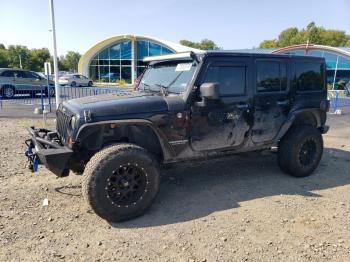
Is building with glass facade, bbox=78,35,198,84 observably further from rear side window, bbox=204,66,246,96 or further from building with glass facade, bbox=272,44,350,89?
rear side window, bbox=204,66,246,96

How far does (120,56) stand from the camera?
37750 millimetres

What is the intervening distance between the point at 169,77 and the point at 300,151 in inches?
101

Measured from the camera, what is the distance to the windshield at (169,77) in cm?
430

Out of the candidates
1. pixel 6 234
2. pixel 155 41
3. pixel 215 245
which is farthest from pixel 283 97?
pixel 155 41

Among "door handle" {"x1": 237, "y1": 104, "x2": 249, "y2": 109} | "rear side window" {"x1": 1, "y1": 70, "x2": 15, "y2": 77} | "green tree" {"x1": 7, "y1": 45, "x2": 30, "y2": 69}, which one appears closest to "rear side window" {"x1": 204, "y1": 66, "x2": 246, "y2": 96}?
A: "door handle" {"x1": 237, "y1": 104, "x2": 249, "y2": 109}

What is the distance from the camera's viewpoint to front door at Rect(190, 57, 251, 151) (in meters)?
4.25

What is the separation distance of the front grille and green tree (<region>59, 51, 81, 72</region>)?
2649 inches

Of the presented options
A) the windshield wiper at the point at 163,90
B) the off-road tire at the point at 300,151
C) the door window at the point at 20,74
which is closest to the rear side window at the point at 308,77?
the off-road tire at the point at 300,151

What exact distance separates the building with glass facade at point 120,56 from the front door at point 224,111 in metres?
30.3

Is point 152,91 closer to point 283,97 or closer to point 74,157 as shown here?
point 74,157

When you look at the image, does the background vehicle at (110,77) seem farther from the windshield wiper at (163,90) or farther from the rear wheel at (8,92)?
the windshield wiper at (163,90)

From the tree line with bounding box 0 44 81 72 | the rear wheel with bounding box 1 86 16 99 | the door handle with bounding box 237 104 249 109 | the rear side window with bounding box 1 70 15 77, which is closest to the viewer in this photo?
the door handle with bounding box 237 104 249 109

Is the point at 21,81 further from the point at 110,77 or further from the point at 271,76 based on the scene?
the point at 110,77

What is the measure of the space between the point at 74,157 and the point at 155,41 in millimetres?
33301
